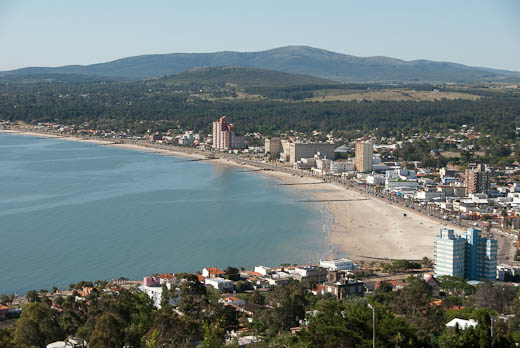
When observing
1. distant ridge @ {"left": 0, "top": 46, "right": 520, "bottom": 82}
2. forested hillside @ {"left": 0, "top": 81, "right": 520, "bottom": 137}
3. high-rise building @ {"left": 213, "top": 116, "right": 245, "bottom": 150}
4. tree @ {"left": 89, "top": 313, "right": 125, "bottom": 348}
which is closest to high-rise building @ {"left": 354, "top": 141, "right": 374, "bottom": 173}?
high-rise building @ {"left": 213, "top": 116, "right": 245, "bottom": 150}


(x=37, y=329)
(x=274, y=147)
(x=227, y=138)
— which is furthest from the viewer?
(x=227, y=138)

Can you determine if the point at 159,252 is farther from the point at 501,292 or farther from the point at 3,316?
the point at 501,292

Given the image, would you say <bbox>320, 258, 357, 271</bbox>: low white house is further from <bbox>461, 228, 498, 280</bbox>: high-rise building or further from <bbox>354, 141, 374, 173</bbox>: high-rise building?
<bbox>354, 141, 374, 173</bbox>: high-rise building

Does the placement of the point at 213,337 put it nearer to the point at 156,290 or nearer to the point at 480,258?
the point at 156,290

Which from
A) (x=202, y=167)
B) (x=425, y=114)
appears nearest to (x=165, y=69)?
(x=425, y=114)

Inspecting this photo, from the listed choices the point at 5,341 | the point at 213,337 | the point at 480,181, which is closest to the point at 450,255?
the point at 213,337

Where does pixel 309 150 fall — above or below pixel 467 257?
above
